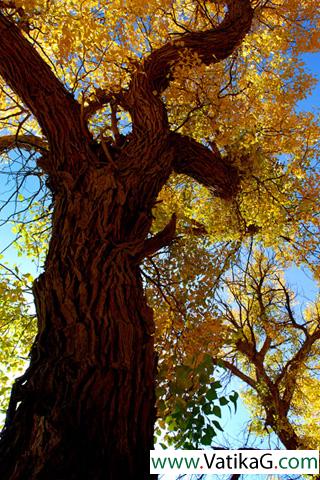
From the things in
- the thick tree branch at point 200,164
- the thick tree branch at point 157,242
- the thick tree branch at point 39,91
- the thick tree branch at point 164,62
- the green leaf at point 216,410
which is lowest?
the green leaf at point 216,410

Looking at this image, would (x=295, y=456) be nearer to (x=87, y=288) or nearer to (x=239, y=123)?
(x=87, y=288)

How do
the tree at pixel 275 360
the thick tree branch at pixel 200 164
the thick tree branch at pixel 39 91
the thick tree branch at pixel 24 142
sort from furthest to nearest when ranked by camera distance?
the tree at pixel 275 360, the thick tree branch at pixel 24 142, the thick tree branch at pixel 200 164, the thick tree branch at pixel 39 91

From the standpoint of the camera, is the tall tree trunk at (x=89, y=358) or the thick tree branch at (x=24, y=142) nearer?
the tall tree trunk at (x=89, y=358)

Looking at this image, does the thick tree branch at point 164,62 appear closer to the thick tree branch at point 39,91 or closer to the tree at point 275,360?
the thick tree branch at point 39,91

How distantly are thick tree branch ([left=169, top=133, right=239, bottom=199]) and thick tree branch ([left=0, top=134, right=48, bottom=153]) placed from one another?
157cm

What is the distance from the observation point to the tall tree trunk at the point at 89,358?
6.18 ft

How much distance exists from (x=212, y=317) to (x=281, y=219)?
2.57 metres

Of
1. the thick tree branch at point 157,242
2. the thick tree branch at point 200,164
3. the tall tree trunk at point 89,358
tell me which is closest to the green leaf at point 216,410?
the tall tree trunk at point 89,358

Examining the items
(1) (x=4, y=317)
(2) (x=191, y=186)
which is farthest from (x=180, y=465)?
(2) (x=191, y=186)

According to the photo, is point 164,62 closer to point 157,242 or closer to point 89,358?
point 157,242

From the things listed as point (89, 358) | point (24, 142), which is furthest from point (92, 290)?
point (24, 142)

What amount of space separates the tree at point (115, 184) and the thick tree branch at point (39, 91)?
12 mm

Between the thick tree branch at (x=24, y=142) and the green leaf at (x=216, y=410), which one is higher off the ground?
the thick tree branch at (x=24, y=142)

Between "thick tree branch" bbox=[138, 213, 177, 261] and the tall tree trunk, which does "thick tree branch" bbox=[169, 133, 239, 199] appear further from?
the tall tree trunk
